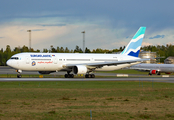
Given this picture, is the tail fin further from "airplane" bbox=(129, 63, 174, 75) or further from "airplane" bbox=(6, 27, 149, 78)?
"airplane" bbox=(129, 63, 174, 75)

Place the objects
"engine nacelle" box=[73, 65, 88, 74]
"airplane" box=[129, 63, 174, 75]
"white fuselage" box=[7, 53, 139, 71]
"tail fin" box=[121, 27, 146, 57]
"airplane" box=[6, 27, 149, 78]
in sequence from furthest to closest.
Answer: "airplane" box=[129, 63, 174, 75] < "tail fin" box=[121, 27, 146, 57] < "engine nacelle" box=[73, 65, 88, 74] < "airplane" box=[6, 27, 149, 78] < "white fuselage" box=[7, 53, 139, 71]

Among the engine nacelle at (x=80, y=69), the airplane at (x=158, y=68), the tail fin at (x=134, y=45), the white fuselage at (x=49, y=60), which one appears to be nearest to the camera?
the white fuselage at (x=49, y=60)

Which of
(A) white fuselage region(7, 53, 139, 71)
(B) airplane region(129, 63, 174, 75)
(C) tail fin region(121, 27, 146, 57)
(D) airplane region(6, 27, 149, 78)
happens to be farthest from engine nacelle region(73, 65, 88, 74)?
(B) airplane region(129, 63, 174, 75)

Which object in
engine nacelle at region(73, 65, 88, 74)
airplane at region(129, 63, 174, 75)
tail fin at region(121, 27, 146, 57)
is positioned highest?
tail fin at region(121, 27, 146, 57)

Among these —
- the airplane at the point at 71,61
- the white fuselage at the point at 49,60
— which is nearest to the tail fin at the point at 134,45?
the airplane at the point at 71,61

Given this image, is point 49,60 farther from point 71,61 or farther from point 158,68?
point 158,68

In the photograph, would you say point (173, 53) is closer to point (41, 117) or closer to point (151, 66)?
point (151, 66)

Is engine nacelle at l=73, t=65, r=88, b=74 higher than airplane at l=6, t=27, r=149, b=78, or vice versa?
airplane at l=6, t=27, r=149, b=78

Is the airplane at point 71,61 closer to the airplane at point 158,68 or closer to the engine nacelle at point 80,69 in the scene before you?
the engine nacelle at point 80,69

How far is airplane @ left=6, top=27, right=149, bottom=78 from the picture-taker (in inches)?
1927

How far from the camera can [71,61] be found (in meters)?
53.1

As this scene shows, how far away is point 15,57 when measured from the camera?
49031 mm

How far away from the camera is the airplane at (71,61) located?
48938 millimetres

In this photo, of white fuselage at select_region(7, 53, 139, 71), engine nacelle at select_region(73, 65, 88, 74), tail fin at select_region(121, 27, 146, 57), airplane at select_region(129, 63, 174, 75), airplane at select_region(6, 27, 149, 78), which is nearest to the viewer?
white fuselage at select_region(7, 53, 139, 71)
